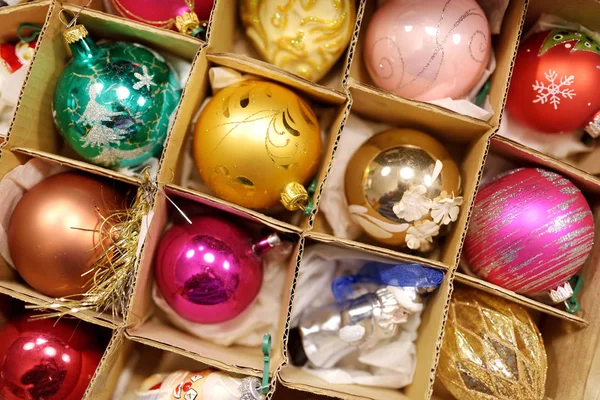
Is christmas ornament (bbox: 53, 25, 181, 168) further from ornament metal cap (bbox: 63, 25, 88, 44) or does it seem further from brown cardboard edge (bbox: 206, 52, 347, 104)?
brown cardboard edge (bbox: 206, 52, 347, 104)

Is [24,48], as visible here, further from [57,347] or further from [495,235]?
[495,235]

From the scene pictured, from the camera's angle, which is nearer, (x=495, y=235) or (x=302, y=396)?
(x=495, y=235)

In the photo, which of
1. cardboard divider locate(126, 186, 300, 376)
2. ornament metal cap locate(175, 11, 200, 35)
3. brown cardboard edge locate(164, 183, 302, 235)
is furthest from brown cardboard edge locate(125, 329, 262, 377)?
ornament metal cap locate(175, 11, 200, 35)

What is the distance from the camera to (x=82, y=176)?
0.93m

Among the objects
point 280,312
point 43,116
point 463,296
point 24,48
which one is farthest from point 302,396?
point 24,48

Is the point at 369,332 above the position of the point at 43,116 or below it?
below

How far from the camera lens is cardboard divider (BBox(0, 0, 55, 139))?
93 centimetres

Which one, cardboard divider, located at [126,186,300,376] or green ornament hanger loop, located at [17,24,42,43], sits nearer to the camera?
cardboard divider, located at [126,186,300,376]

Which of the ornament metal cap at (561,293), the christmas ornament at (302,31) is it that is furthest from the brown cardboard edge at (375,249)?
the christmas ornament at (302,31)

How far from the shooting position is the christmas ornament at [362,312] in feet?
2.90

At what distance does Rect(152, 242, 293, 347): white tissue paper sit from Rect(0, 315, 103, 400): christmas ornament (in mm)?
175

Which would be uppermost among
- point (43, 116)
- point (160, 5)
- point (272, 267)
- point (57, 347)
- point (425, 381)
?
point (160, 5)

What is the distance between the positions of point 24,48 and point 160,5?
317 mm

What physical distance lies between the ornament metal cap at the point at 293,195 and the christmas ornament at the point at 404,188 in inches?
4.3
